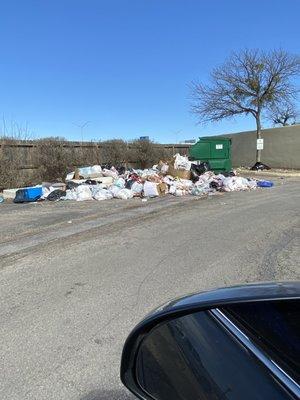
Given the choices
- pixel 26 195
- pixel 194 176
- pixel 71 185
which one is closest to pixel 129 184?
pixel 71 185

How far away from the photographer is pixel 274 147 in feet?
117

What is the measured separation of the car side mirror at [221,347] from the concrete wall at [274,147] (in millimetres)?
33096

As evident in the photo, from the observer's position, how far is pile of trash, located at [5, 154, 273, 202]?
59.2 feet

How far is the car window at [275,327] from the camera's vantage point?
5.25 feet

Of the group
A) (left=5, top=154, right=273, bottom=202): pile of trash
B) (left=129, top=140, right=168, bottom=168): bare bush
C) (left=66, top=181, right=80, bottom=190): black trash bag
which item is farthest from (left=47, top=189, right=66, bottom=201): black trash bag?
(left=129, top=140, right=168, bottom=168): bare bush

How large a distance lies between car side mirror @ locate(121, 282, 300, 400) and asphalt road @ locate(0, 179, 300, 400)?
1.85 m

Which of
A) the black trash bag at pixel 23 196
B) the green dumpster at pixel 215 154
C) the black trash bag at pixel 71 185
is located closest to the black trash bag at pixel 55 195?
the black trash bag at pixel 23 196

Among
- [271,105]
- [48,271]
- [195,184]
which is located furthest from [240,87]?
[48,271]

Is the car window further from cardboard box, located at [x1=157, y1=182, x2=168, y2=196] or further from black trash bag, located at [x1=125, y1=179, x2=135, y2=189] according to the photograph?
black trash bag, located at [x1=125, y1=179, x2=135, y2=189]

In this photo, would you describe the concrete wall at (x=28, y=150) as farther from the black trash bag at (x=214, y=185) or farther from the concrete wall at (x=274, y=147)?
the concrete wall at (x=274, y=147)

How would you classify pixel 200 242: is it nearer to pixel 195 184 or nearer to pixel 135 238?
pixel 135 238

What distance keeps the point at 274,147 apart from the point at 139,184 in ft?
61.6

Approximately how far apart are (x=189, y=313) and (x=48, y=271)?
589 cm

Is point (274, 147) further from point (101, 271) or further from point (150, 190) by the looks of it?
point (101, 271)
